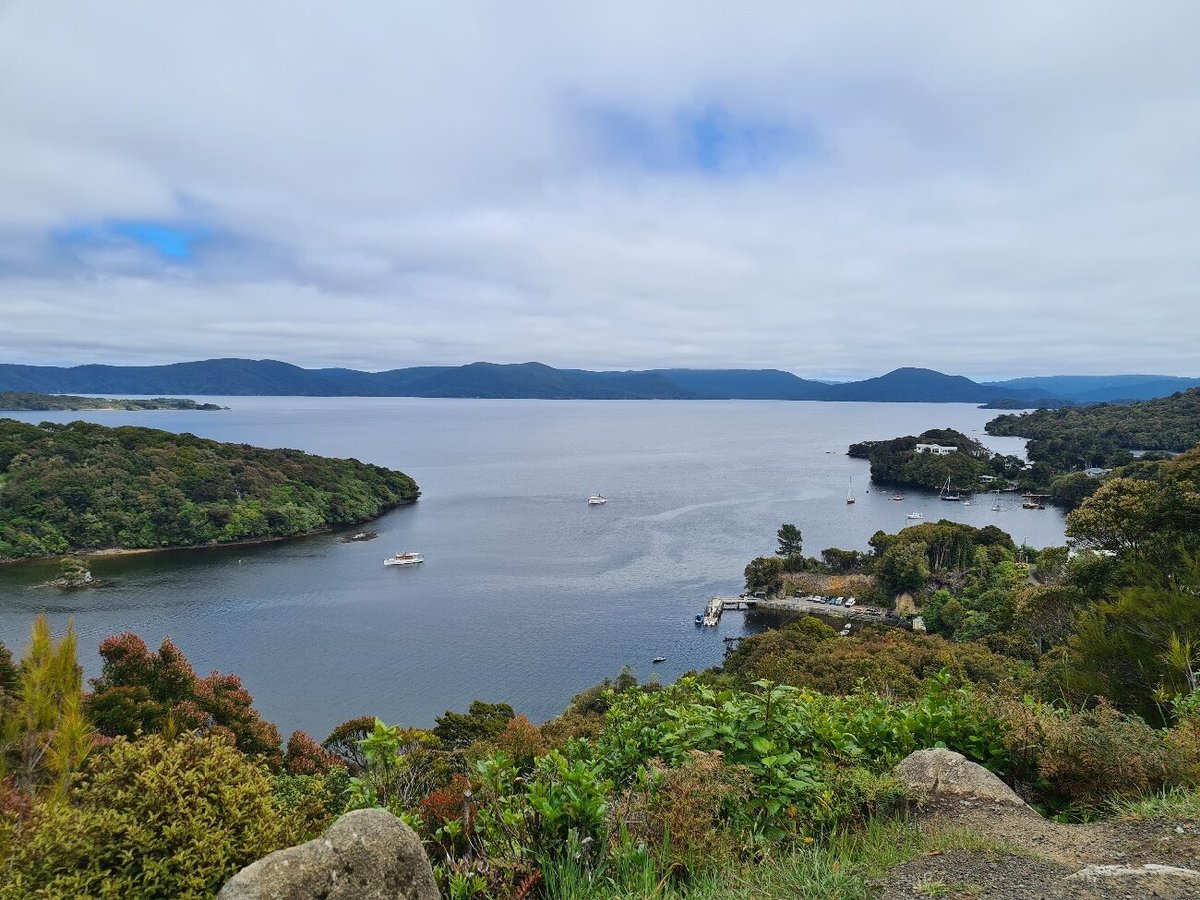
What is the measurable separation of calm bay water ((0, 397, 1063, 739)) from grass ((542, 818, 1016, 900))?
81.8ft

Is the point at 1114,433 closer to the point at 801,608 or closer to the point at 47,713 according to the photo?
the point at 801,608

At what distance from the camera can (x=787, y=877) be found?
10.9 feet

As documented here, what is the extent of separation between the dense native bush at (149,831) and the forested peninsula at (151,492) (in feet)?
202

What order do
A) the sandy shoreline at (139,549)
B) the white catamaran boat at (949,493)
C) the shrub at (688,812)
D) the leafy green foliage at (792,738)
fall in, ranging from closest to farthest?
the shrub at (688,812), the leafy green foliage at (792,738), the sandy shoreline at (139,549), the white catamaran boat at (949,493)

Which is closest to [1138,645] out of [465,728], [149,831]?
[149,831]

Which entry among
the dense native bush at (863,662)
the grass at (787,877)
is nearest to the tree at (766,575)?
the dense native bush at (863,662)

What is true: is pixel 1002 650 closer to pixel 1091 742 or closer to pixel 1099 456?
pixel 1091 742

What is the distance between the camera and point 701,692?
209 inches

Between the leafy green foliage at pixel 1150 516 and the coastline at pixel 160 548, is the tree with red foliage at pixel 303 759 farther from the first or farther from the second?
the coastline at pixel 160 548

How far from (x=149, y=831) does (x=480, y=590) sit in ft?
137

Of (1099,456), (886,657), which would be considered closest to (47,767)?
(886,657)

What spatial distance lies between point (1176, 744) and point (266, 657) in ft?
119

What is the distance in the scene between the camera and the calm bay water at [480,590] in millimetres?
30266

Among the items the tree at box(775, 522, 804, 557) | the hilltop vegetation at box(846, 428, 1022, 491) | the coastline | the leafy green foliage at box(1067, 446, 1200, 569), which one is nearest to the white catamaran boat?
the hilltop vegetation at box(846, 428, 1022, 491)
